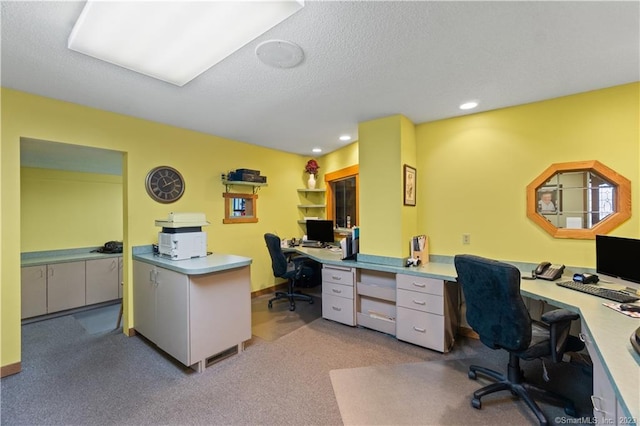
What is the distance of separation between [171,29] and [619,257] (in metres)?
3.38

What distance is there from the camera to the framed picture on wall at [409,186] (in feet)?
9.84

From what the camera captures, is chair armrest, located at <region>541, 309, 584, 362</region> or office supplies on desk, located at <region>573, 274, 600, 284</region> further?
office supplies on desk, located at <region>573, 274, 600, 284</region>

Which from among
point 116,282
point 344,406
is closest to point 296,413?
→ point 344,406

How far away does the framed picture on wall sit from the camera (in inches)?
118

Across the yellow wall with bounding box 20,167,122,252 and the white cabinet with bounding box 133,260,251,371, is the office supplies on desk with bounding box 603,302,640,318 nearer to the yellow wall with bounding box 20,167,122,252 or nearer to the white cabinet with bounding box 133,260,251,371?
the white cabinet with bounding box 133,260,251,371

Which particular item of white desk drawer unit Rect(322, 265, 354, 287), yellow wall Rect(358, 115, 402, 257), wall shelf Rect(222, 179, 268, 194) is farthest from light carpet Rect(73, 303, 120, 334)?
yellow wall Rect(358, 115, 402, 257)

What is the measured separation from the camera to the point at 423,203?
3262mm

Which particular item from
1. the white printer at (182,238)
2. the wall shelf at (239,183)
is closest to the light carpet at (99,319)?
the white printer at (182,238)

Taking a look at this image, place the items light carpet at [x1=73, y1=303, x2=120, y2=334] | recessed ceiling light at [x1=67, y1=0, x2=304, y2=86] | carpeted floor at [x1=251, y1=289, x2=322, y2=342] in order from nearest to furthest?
1. recessed ceiling light at [x1=67, y1=0, x2=304, y2=86]
2. carpeted floor at [x1=251, y1=289, x2=322, y2=342]
3. light carpet at [x1=73, y1=303, x2=120, y2=334]

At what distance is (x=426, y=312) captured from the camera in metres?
2.63

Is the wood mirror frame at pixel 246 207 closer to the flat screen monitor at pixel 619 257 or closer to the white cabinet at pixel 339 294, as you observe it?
the white cabinet at pixel 339 294

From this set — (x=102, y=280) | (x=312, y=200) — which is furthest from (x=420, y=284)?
(x=102, y=280)

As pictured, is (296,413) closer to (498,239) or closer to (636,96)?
(498,239)

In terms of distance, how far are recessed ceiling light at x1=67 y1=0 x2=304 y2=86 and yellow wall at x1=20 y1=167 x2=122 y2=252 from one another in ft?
12.0
